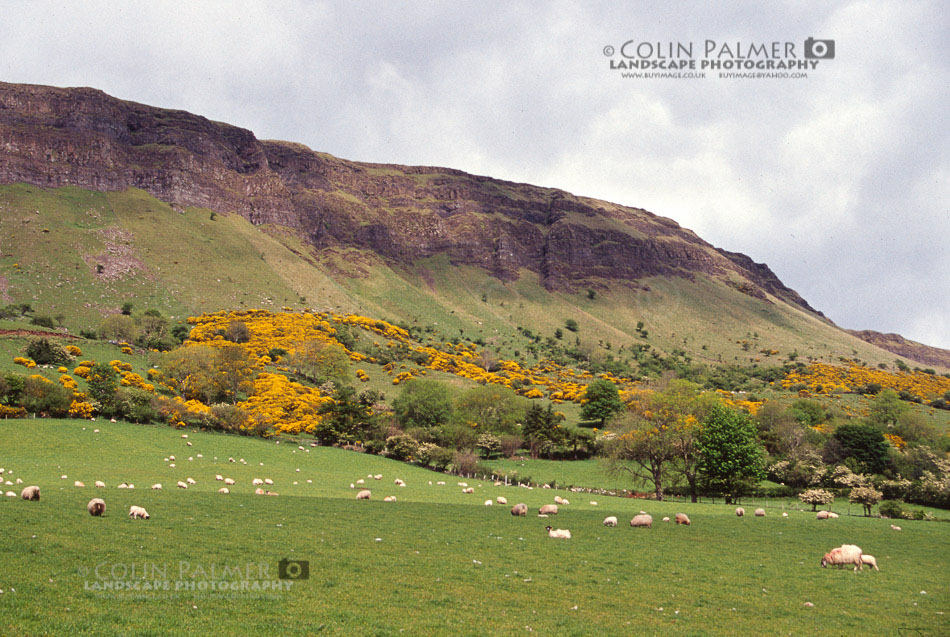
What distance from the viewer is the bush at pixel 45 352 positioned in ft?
215

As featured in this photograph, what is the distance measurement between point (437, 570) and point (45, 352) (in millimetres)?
76256

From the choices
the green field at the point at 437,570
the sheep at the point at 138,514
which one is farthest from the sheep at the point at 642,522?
the sheep at the point at 138,514

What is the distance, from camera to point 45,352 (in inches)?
2586

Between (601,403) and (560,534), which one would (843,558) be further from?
(601,403)

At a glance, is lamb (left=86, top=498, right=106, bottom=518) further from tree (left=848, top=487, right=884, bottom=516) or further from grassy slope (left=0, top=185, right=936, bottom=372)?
grassy slope (left=0, top=185, right=936, bottom=372)

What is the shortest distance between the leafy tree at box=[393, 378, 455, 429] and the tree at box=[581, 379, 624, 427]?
27.2m

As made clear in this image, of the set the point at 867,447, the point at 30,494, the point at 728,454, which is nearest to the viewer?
the point at 30,494

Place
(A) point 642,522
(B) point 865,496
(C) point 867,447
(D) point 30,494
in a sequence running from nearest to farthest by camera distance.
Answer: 1. (D) point 30,494
2. (A) point 642,522
3. (B) point 865,496
4. (C) point 867,447

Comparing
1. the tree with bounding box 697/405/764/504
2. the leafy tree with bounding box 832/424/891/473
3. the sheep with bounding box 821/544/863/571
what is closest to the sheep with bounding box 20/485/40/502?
the sheep with bounding box 821/544/863/571

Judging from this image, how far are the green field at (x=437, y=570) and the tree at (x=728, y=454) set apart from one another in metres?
17.8

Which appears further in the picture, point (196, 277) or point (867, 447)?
point (196, 277)

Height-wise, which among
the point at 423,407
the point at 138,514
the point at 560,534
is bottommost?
the point at 423,407

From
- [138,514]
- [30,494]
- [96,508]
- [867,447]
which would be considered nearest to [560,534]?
[138,514]

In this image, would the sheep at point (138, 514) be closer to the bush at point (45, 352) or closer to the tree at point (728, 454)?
the tree at point (728, 454)
